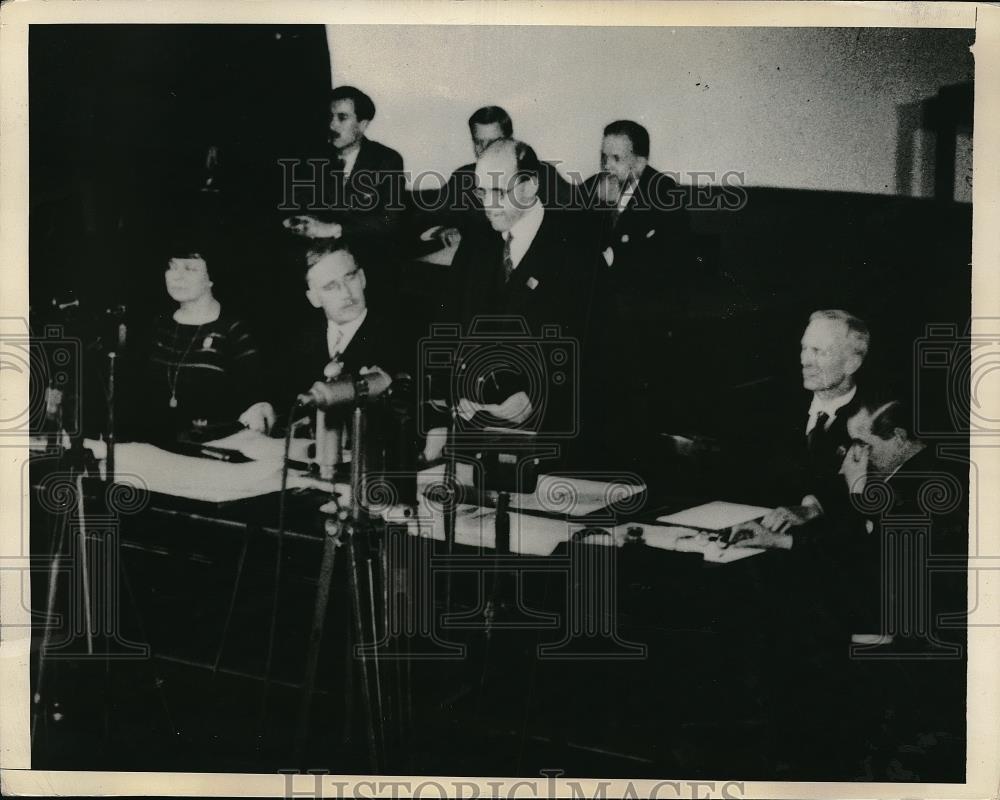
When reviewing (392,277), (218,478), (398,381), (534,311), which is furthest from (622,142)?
(218,478)

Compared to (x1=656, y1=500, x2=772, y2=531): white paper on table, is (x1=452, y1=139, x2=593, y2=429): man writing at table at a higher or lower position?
higher

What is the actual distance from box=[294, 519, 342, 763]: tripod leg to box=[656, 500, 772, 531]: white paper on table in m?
0.57

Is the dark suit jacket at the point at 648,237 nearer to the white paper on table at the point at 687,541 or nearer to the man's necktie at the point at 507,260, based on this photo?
the man's necktie at the point at 507,260

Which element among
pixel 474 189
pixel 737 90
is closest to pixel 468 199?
pixel 474 189

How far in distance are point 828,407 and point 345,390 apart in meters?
0.84

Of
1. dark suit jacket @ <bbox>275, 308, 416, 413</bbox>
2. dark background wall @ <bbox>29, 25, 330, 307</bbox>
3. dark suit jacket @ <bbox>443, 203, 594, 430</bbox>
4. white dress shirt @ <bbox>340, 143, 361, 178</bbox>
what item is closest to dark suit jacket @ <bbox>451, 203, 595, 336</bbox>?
dark suit jacket @ <bbox>443, 203, 594, 430</bbox>

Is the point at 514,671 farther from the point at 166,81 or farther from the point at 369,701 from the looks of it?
the point at 166,81

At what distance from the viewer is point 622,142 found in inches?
52.8

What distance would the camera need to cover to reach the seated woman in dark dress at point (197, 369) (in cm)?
137

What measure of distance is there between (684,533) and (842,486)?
0.29 meters

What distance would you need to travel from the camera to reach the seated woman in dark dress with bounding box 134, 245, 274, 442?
1369mm

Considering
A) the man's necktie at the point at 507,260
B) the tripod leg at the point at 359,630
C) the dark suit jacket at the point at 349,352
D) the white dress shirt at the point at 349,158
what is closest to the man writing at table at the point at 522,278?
the man's necktie at the point at 507,260

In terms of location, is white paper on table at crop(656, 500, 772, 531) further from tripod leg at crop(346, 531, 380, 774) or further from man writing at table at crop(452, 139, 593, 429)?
tripod leg at crop(346, 531, 380, 774)

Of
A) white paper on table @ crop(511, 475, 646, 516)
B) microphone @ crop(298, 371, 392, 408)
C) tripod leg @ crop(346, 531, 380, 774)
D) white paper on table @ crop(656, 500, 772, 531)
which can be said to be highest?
microphone @ crop(298, 371, 392, 408)
